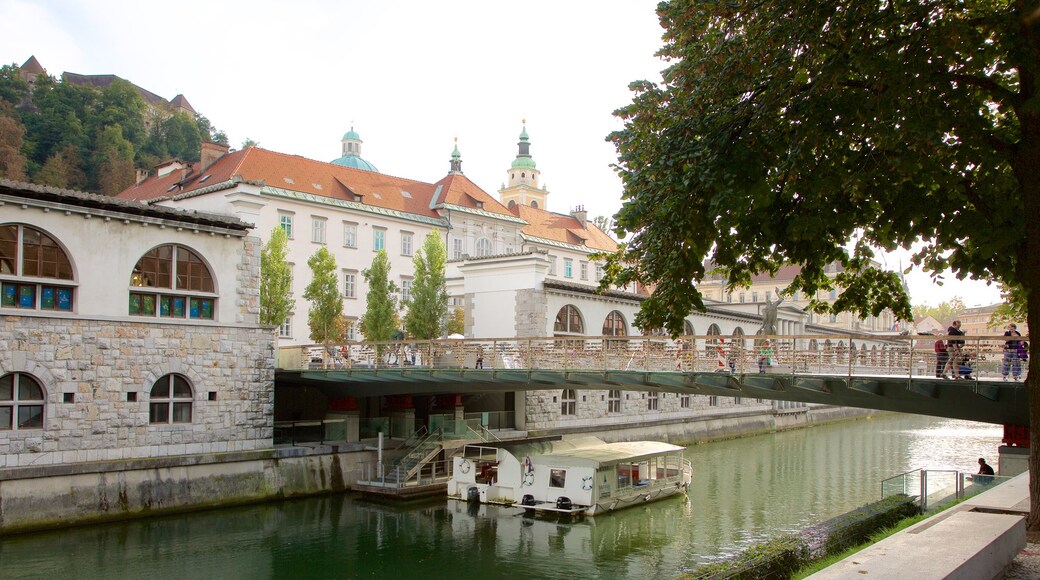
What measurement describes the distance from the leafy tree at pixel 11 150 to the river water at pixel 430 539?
165ft

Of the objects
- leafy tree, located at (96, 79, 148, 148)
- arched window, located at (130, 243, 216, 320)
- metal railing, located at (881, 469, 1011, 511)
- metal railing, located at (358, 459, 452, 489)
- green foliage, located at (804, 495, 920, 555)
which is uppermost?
leafy tree, located at (96, 79, 148, 148)

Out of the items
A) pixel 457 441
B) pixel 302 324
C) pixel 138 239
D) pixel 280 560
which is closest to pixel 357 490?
pixel 457 441

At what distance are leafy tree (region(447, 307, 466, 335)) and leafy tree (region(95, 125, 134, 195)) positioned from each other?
41.5 meters

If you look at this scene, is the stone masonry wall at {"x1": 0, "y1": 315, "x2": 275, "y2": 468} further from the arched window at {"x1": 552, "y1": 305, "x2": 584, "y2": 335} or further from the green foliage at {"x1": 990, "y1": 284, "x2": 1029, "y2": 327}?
the green foliage at {"x1": 990, "y1": 284, "x2": 1029, "y2": 327}

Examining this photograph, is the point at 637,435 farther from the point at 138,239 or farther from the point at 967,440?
the point at 138,239

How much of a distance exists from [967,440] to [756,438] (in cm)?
1234

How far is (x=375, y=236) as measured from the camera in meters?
55.8

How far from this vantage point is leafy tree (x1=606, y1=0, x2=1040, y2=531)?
42.4ft

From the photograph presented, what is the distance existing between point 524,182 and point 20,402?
302 feet

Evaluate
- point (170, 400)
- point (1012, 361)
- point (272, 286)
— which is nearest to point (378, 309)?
point (272, 286)

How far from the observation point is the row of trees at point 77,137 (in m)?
73.5

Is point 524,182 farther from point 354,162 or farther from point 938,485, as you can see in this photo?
point 938,485

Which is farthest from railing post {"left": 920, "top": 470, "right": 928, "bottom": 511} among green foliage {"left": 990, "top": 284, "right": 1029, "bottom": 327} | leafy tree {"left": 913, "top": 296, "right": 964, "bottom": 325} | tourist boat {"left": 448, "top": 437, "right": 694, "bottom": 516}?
leafy tree {"left": 913, "top": 296, "right": 964, "bottom": 325}

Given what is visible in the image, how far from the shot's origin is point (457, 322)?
49.6m
